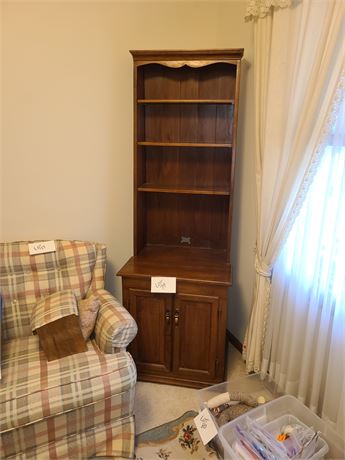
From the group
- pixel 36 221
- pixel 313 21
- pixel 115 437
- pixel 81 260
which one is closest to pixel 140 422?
pixel 115 437

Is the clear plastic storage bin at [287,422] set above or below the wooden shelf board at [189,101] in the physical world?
below

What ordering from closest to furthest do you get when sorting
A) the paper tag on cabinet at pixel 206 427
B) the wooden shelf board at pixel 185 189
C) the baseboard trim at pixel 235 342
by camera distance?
1. the paper tag on cabinet at pixel 206 427
2. the wooden shelf board at pixel 185 189
3. the baseboard trim at pixel 235 342

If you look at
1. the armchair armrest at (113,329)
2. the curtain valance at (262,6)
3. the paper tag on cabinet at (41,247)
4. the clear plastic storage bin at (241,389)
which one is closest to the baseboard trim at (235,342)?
the clear plastic storage bin at (241,389)

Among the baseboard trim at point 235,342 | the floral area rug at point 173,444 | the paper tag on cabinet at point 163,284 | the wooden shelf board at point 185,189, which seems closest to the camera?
the floral area rug at point 173,444

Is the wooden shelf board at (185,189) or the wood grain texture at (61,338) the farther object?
the wooden shelf board at (185,189)

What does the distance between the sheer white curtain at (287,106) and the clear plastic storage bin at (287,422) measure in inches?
14.7

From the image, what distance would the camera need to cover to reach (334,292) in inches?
61.9

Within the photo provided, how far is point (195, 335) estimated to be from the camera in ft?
6.86

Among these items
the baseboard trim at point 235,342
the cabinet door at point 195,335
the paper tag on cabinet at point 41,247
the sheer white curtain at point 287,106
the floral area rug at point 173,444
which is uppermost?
the sheer white curtain at point 287,106

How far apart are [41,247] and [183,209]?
996 mm

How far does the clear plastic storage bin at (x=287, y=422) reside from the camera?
1519 millimetres

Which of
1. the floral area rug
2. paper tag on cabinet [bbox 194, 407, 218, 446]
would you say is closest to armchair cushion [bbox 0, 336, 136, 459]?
the floral area rug

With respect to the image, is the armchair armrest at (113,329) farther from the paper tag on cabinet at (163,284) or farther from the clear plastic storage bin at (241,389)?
the clear plastic storage bin at (241,389)

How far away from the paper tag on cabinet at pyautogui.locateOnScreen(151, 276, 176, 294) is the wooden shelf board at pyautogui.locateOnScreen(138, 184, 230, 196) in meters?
0.56
